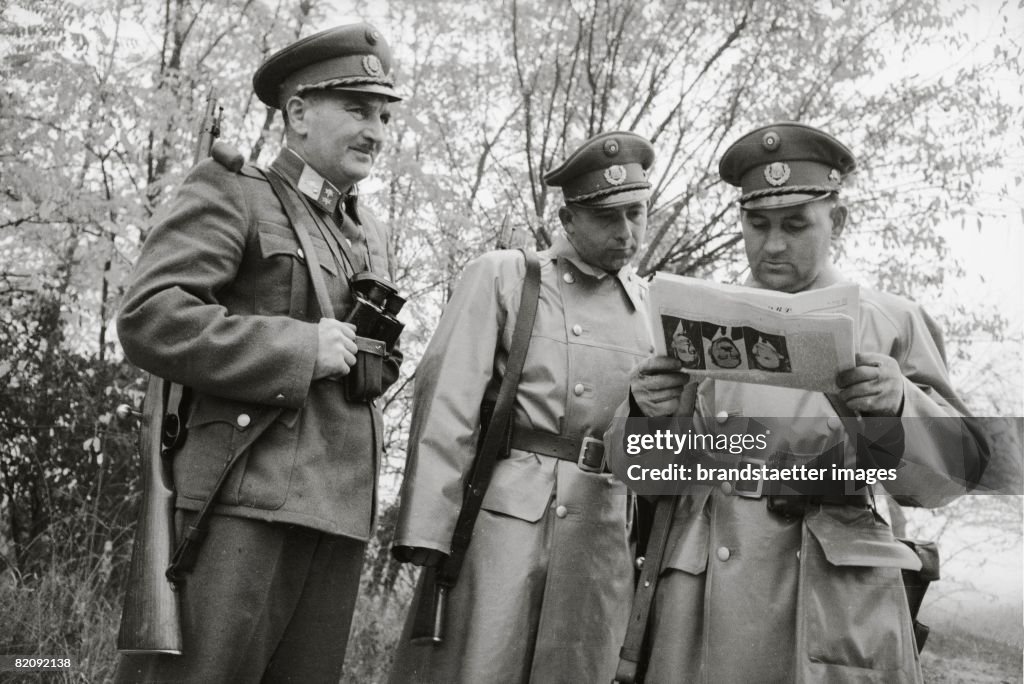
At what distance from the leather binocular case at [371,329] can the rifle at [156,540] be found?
1.63ft

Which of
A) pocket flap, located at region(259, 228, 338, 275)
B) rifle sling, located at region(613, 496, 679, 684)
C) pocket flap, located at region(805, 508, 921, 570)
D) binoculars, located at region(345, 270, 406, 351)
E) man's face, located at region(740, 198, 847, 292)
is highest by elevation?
man's face, located at region(740, 198, 847, 292)

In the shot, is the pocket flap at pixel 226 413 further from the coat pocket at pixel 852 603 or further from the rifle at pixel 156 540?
the coat pocket at pixel 852 603

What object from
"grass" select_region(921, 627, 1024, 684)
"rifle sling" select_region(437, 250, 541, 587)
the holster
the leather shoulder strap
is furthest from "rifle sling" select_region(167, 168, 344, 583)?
"grass" select_region(921, 627, 1024, 684)

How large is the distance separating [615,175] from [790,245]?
3.03 feet

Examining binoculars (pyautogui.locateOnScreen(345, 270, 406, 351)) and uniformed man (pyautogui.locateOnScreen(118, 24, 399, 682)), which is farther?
binoculars (pyautogui.locateOnScreen(345, 270, 406, 351))

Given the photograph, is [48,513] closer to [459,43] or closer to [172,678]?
[172,678]

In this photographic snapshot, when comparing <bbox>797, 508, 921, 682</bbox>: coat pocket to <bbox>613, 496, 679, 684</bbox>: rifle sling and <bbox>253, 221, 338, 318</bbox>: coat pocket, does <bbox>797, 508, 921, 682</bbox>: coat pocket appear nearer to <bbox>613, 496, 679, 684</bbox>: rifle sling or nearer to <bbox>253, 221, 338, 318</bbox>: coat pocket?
<bbox>613, 496, 679, 684</bbox>: rifle sling

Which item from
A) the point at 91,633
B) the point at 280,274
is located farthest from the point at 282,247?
the point at 91,633

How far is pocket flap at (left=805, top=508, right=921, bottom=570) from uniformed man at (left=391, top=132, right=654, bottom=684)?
902 mm

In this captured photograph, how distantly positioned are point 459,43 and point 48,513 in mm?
3929

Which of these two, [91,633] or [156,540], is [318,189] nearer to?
[156,540]

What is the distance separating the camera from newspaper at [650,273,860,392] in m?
1.89

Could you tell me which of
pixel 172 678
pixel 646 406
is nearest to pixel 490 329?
pixel 646 406

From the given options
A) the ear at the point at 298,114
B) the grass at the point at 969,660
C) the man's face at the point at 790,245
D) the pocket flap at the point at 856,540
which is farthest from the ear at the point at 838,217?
the grass at the point at 969,660
